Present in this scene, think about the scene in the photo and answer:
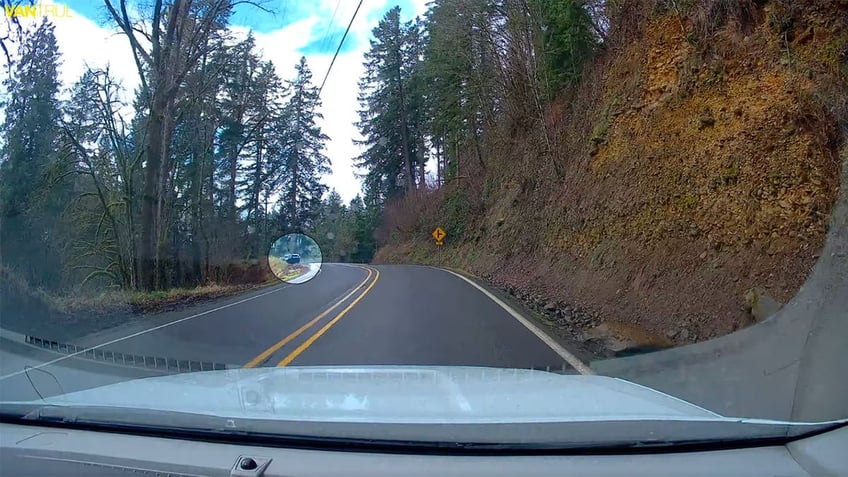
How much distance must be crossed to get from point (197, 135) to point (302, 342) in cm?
2470

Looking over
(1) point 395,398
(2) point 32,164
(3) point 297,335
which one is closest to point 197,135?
(2) point 32,164

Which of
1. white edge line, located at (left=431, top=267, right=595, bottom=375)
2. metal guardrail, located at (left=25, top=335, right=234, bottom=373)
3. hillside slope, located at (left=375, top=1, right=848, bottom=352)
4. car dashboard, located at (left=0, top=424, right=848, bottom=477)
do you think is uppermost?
hillside slope, located at (left=375, top=1, right=848, bottom=352)

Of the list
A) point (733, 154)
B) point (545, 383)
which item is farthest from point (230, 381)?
point (733, 154)

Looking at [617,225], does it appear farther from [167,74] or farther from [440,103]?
[440,103]

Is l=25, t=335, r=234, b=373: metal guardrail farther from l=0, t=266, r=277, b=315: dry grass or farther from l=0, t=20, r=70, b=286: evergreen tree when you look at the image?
l=0, t=20, r=70, b=286: evergreen tree

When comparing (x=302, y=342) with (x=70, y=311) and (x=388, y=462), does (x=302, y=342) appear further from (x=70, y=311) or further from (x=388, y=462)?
(x=70, y=311)

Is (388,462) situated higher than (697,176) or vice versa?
(697,176)

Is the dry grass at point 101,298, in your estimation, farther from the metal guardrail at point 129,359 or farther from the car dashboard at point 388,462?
the car dashboard at point 388,462

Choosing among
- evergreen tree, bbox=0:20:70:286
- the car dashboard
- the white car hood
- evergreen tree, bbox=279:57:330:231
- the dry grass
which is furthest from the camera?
evergreen tree, bbox=279:57:330:231

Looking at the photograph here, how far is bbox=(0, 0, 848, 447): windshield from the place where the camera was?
143 inches

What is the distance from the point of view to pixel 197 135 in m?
30.6

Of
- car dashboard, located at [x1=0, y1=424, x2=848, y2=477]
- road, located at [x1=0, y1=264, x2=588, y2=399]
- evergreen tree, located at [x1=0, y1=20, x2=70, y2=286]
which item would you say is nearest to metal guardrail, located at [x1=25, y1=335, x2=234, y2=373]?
road, located at [x1=0, y1=264, x2=588, y2=399]

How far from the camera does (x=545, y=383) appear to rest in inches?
168

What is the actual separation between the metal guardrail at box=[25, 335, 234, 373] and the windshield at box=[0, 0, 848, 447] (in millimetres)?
96
